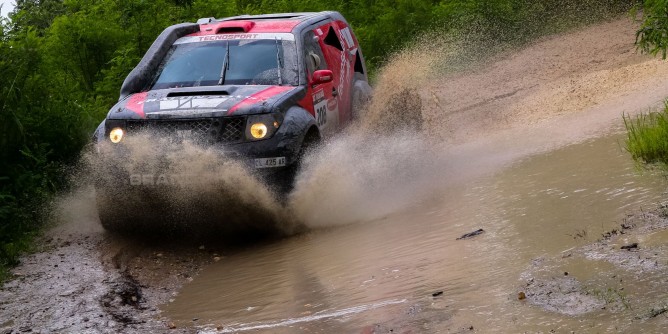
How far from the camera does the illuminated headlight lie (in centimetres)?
872

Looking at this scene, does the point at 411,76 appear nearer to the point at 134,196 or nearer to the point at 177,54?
the point at 177,54

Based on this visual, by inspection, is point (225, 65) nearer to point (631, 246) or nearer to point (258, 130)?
point (258, 130)

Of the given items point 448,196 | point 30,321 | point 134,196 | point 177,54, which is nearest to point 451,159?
point 448,196

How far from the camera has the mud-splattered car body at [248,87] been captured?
873 cm

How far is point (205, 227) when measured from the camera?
29.8ft

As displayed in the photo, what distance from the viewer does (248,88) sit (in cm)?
934

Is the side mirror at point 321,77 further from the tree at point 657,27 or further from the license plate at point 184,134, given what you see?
the tree at point 657,27

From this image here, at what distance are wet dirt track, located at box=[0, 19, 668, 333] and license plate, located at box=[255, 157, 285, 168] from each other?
1.10 feet

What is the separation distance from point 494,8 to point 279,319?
13.4 meters

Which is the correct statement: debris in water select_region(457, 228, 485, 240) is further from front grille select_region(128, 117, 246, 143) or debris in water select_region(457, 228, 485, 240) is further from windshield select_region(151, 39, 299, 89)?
windshield select_region(151, 39, 299, 89)

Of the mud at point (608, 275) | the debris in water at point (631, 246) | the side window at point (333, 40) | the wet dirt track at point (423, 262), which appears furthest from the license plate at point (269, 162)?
the debris in water at point (631, 246)

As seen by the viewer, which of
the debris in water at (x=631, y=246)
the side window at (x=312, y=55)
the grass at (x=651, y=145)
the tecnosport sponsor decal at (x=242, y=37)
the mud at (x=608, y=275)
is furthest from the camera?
the tecnosport sponsor decal at (x=242, y=37)

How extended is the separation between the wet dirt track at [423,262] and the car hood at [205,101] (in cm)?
74

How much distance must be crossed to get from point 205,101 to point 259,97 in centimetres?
46
